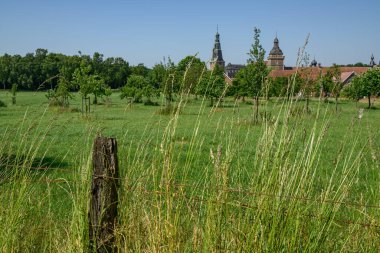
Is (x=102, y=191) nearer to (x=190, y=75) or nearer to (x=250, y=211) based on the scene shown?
(x=250, y=211)

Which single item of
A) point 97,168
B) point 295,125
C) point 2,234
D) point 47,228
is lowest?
point 47,228

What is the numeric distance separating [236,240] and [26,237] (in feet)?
5.32

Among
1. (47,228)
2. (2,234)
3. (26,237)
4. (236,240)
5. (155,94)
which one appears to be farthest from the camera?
(155,94)

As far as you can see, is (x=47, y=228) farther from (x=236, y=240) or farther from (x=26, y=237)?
(x=236, y=240)

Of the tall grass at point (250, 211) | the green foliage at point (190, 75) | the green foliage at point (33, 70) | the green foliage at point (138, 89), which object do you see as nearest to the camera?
the tall grass at point (250, 211)

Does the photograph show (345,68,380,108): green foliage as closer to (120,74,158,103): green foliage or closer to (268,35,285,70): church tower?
(268,35,285,70): church tower

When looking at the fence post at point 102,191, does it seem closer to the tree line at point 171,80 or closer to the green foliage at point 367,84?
the tree line at point 171,80

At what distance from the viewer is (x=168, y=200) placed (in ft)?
7.32

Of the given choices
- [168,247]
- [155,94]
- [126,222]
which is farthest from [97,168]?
[155,94]

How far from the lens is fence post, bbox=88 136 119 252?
7.70 ft

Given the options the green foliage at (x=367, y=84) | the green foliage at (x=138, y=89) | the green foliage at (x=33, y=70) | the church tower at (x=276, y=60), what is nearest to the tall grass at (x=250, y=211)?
the church tower at (x=276, y=60)

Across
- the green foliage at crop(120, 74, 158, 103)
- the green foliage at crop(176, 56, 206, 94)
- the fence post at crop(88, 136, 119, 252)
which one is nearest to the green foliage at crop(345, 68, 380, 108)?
the green foliage at crop(176, 56, 206, 94)

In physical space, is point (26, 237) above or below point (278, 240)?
below

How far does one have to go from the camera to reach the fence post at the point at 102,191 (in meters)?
2.35
